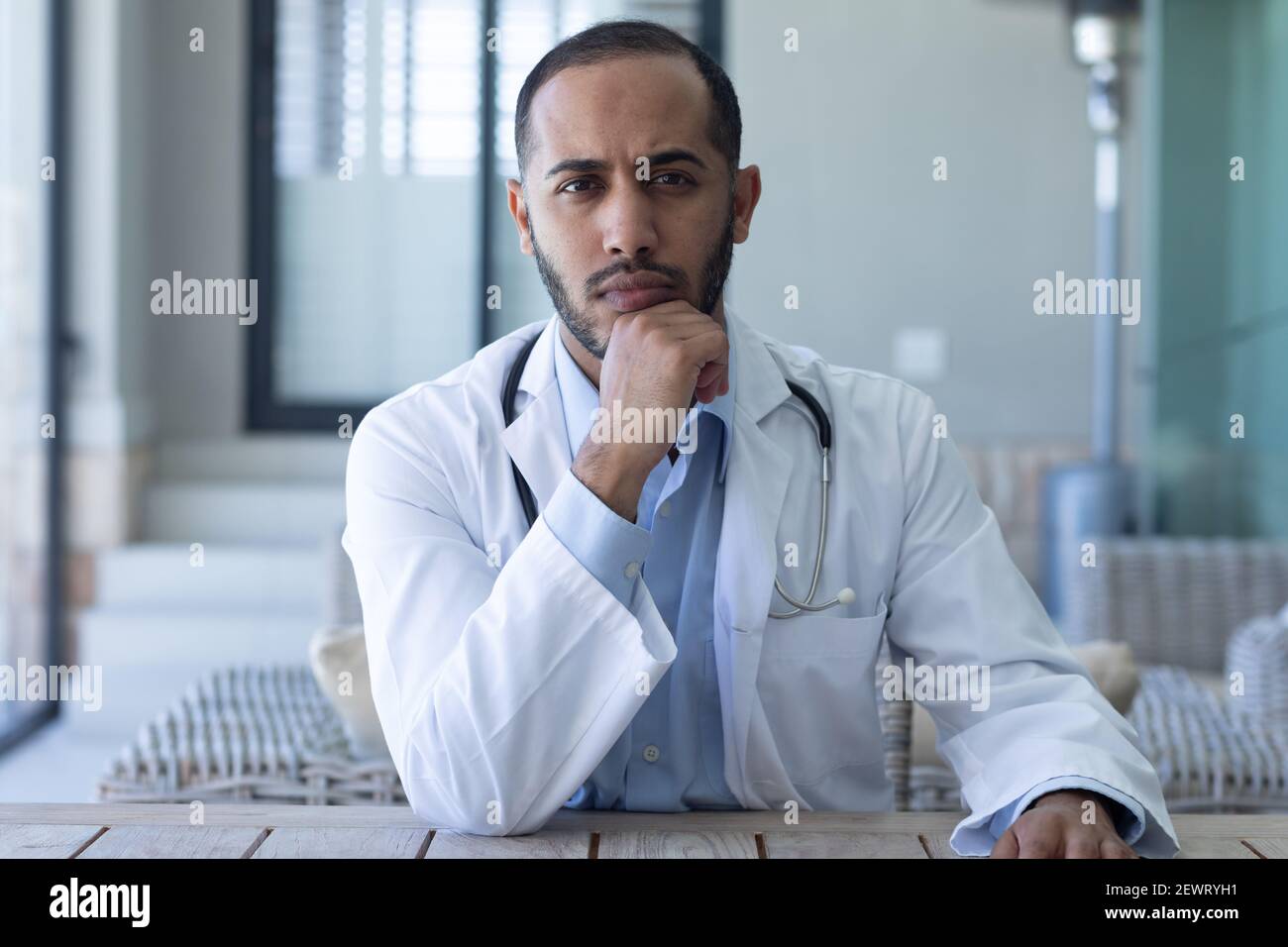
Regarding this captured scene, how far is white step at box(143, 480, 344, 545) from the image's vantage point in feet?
13.8

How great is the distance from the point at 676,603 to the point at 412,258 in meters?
3.41

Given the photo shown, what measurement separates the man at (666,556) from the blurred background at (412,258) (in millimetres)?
2592

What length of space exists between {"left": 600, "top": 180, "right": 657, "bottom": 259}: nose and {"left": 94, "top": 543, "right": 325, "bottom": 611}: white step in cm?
299

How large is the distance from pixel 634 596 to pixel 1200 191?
117 inches

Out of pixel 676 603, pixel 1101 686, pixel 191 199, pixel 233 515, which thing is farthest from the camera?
pixel 191 199

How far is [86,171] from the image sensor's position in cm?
396

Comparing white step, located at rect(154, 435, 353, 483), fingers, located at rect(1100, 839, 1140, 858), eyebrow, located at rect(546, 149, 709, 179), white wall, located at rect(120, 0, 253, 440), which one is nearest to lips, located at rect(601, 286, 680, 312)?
eyebrow, located at rect(546, 149, 709, 179)

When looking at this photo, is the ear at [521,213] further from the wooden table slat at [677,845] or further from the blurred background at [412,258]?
the blurred background at [412,258]

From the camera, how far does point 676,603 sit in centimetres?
124

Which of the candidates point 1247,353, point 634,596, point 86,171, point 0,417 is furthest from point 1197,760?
point 86,171

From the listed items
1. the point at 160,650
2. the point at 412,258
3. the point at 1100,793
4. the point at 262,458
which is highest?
the point at 412,258

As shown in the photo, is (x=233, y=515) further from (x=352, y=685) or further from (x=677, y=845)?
(x=677, y=845)

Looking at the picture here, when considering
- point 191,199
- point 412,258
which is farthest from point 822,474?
point 191,199

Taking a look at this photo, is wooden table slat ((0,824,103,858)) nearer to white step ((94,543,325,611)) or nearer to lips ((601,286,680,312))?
lips ((601,286,680,312))
